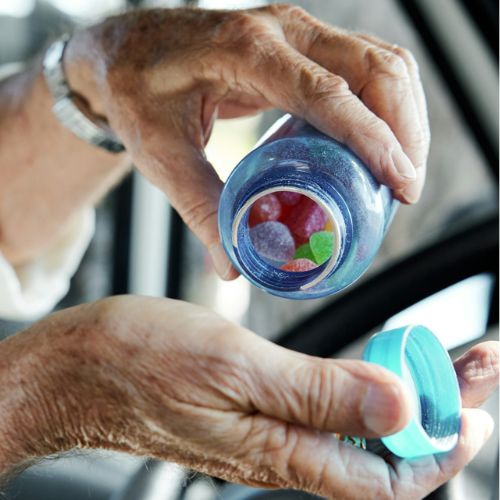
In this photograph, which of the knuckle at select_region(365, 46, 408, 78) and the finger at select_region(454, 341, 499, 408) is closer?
the finger at select_region(454, 341, 499, 408)

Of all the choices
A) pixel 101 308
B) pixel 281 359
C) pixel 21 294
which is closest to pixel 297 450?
pixel 281 359

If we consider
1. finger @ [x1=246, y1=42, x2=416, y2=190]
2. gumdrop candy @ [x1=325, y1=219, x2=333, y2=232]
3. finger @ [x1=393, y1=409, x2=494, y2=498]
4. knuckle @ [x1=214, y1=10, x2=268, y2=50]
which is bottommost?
finger @ [x1=393, y1=409, x2=494, y2=498]

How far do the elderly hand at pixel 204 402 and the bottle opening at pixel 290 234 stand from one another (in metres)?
0.16

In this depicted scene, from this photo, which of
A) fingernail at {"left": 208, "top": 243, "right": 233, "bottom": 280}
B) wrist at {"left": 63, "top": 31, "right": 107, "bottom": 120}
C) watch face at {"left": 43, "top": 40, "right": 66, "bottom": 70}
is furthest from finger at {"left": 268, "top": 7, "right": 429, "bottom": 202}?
watch face at {"left": 43, "top": 40, "right": 66, "bottom": 70}

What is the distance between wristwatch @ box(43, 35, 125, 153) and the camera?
1.26 metres

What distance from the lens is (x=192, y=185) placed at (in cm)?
96

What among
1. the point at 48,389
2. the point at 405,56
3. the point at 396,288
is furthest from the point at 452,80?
the point at 48,389

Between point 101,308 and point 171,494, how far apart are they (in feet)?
1.54

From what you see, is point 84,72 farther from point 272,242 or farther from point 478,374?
point 478,374

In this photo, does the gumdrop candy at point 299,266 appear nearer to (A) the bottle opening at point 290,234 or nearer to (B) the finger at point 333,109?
(A) the bottle opening at point 290,234

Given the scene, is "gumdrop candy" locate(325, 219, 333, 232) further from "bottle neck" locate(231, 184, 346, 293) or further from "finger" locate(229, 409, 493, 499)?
"finger" locate(229, 409, 493, 499)

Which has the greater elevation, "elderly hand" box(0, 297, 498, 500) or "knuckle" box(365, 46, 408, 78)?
"knuckle" box(365, 46, 408, 78)

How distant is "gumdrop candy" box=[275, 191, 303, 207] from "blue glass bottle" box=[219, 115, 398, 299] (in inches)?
2.0

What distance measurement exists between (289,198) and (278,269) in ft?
0.26
